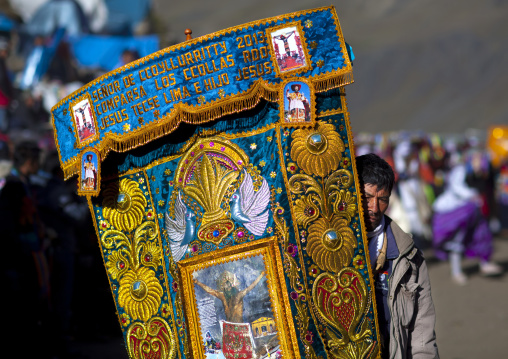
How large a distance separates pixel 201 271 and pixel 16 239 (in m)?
3.29

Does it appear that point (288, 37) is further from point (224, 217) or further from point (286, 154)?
point (224, 217)

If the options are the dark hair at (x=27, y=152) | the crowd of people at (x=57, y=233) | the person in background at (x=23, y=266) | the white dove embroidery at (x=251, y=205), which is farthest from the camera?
the dark hair at (x=27, y=152)

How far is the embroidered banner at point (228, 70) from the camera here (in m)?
2.91

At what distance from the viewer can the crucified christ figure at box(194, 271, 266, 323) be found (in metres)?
3.03

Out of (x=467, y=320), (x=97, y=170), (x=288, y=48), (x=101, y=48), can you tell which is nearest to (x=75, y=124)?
(x=97, y=170)

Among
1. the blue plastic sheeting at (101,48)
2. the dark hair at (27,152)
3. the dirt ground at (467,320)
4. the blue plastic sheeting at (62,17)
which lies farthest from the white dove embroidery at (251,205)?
the blue plastic sheeting at (62,17)

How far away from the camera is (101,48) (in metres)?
21.1

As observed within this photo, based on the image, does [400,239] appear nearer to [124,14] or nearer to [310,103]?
[310,103]

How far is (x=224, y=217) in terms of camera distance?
120 inches

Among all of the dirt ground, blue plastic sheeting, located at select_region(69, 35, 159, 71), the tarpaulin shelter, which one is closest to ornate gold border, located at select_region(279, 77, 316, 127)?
the tarpaulin shelter

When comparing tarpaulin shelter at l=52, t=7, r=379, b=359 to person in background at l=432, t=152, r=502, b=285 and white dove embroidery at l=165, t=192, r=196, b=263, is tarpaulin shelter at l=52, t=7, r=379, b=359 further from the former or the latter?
person in background at l=432, t=152, r=502, b=285

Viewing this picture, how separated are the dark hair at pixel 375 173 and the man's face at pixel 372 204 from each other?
24 mm

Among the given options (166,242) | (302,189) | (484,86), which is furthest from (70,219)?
(484,86)

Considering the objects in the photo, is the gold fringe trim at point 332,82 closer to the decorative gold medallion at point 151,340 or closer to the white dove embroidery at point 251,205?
the white dove embroidery at point 251,205
